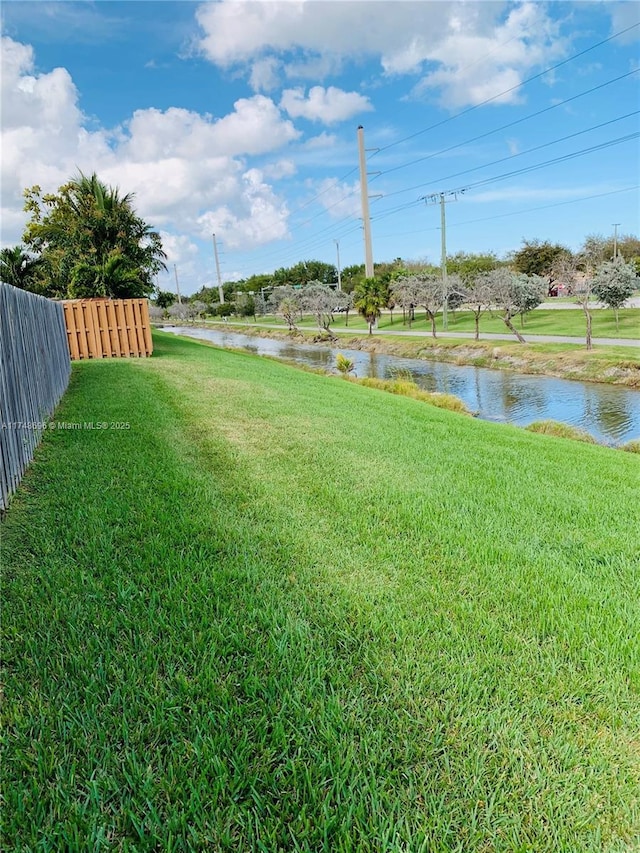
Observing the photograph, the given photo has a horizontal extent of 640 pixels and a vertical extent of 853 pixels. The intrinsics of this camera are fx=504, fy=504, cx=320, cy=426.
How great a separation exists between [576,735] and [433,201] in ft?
125

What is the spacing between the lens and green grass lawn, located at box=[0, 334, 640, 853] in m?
1.35

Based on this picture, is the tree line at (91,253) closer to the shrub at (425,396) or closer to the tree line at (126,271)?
the tree line at (126,271)

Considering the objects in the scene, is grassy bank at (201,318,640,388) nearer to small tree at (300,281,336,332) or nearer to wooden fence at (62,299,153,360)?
small tree at (300,281,336,332)

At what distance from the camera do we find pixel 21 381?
13.6ft

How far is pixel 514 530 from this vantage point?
10.5 ft

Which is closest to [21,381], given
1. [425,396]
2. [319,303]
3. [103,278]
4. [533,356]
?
[425,396]

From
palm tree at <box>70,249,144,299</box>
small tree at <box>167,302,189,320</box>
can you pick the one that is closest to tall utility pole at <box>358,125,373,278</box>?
palm tree at <box>70,249,144,299</box>

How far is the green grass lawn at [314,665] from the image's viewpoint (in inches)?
53.2

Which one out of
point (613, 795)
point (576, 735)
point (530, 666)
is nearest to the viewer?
point (613, 795)

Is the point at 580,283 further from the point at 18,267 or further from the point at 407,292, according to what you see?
the point at 18,267

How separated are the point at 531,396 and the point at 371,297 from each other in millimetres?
23477

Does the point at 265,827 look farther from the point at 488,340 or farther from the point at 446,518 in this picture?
the point at 488,340

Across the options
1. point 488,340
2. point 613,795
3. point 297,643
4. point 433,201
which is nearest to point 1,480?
point 297,643

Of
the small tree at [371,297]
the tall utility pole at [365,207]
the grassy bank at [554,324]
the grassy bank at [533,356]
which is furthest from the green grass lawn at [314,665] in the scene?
the tall utility pole at [365,207]
